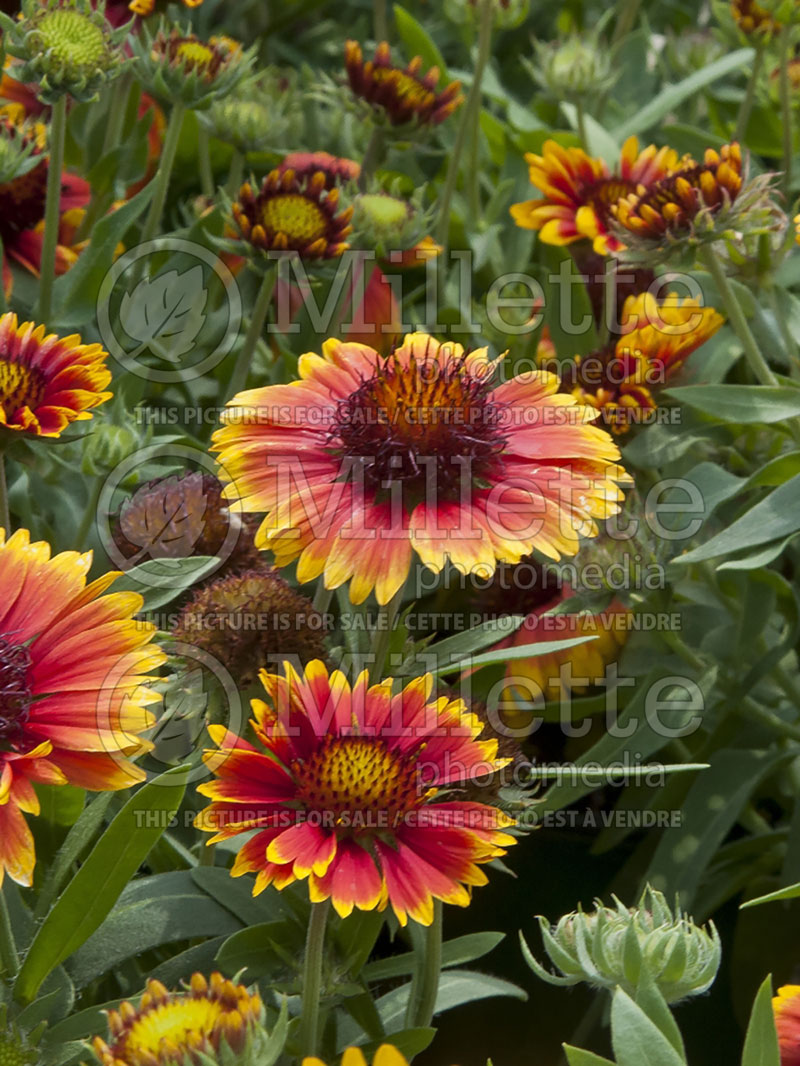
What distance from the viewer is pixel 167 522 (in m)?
0.69

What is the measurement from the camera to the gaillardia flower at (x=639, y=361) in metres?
0.80

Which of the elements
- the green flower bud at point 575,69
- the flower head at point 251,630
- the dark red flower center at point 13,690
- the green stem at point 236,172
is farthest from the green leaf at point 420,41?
the dark red flower center at point 13,690

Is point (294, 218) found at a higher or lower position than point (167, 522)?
higher

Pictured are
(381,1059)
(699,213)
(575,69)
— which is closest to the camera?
(381,1059)

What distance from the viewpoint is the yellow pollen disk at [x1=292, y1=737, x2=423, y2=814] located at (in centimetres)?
51

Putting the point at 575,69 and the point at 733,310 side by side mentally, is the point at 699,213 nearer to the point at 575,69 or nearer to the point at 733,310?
the point at 733,310

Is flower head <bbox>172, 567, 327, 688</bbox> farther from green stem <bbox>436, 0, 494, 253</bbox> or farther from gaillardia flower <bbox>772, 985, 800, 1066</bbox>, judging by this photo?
green stem <bbox>436, 0, 494, 253</bbox>

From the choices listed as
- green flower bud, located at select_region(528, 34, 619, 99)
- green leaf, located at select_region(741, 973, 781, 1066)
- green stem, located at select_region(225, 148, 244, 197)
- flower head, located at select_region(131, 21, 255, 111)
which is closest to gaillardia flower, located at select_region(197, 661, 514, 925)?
green leaf, located at select_region(741, 973, 781, 1066)

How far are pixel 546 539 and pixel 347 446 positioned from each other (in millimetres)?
121

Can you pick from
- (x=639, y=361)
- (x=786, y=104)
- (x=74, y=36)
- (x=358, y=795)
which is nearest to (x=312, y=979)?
(x=358, y=795)

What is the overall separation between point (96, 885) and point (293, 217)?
0.45m

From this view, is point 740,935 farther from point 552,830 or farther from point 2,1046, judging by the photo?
point 2,1046

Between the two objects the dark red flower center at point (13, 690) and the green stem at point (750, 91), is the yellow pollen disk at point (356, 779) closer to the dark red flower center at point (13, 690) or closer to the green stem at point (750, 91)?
the dark red flower center at point (13, 690)

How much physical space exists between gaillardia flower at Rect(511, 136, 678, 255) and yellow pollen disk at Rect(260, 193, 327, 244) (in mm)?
176
